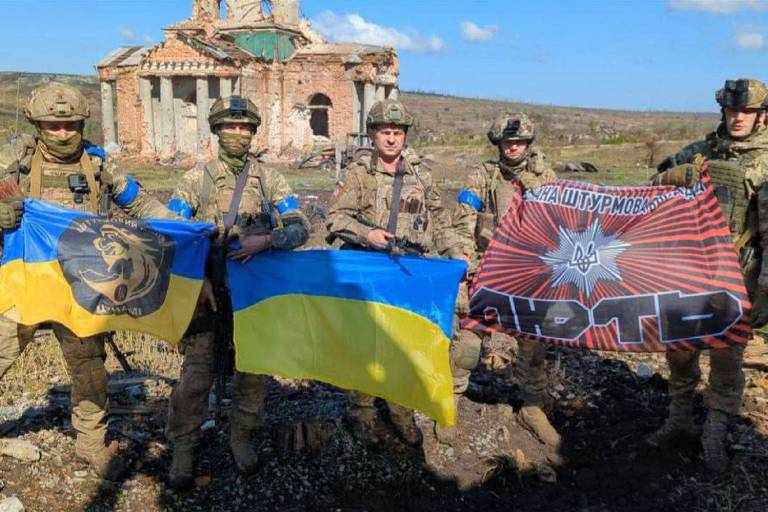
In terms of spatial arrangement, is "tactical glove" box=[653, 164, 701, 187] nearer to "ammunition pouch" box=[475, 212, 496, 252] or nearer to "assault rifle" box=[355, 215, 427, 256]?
"ammunition pouch" box=[475, 212, 496, 252]

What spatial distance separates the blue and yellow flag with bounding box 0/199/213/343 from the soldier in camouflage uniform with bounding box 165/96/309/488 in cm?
23

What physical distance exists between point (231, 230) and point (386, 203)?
113cm

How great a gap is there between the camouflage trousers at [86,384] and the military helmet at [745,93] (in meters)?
4.70

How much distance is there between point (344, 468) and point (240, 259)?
1.71m

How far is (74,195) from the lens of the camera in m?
4.23

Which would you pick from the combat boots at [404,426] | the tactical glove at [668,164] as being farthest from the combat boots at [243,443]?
the tactical glove at [668,164]

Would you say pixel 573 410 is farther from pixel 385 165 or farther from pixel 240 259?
pixel 240 259

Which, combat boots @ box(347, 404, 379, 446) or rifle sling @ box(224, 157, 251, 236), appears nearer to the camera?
rifle sling @ box(224, 157, 251, 236)

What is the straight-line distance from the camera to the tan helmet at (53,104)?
396 cm

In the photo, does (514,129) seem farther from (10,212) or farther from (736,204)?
(10,212)

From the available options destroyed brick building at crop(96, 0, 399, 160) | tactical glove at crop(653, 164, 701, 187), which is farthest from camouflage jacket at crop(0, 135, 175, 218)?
destroyed brick building at crop(96, 0, 399, 160)

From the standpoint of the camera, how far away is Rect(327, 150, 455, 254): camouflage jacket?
179 inches

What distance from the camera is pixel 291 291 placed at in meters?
4.19

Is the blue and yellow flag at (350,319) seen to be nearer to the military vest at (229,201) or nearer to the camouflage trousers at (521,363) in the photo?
the military vest at (229,201)
